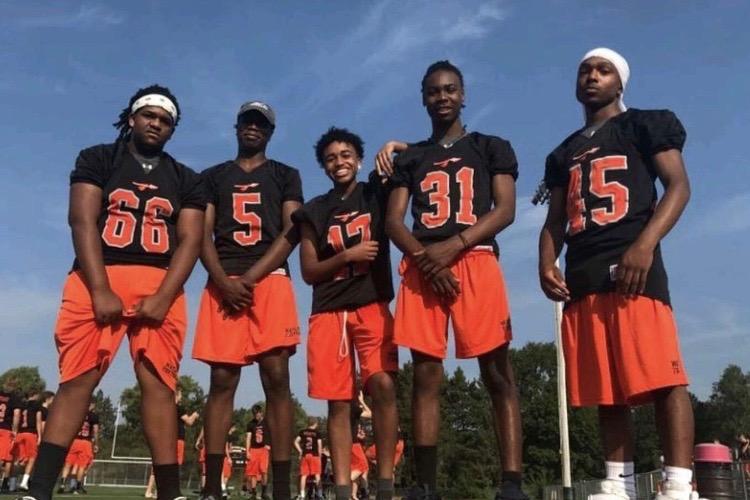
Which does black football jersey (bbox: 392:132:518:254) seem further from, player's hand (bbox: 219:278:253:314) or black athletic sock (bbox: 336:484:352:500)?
black athletic sock (bbox: 336:484:352:500)

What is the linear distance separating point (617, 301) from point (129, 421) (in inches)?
3526

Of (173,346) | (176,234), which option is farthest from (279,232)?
(173,346)

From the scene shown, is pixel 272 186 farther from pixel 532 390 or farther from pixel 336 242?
pixel 532 390

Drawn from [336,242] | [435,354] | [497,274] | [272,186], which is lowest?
[435,354]

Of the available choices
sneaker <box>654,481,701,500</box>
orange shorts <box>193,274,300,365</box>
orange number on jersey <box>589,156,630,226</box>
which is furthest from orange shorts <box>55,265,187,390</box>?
sneaker <box>654,481,701,500</box>

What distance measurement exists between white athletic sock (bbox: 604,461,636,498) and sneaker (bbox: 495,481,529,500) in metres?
0.47

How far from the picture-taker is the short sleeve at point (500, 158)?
4895 mm

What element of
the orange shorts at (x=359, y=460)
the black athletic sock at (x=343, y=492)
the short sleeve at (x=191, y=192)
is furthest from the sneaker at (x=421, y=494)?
the orange shorts at (x=359, y=460)

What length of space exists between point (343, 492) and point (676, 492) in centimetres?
220

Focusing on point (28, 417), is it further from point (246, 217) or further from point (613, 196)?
point (613, 196)

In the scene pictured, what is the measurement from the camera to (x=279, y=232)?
18.6 ft

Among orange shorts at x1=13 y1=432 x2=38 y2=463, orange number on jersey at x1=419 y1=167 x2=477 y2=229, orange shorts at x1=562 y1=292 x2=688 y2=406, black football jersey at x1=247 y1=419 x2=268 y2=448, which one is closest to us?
orange shorts at x1=562 y1=292 x2=688 y2=406

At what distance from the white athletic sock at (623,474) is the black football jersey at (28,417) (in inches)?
641

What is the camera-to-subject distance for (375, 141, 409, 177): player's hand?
17.0 ft
